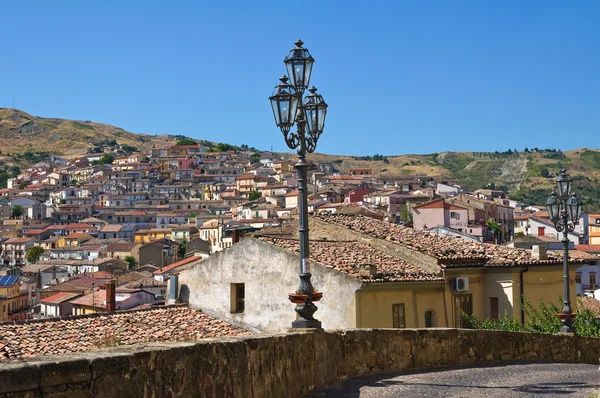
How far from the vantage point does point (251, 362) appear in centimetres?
867

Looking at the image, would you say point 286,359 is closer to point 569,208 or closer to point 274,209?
point 569,208

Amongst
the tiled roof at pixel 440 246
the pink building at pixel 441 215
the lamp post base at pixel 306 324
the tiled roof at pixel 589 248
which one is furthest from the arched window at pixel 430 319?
the pink building at pixel 441 215

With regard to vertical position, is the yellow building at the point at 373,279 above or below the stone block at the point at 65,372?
below

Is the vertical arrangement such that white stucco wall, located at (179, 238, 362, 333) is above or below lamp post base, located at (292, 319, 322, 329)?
below

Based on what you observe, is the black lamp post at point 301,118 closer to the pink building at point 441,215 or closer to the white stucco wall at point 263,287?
the white stucco wall at point 263,287

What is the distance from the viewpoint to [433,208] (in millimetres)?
103625

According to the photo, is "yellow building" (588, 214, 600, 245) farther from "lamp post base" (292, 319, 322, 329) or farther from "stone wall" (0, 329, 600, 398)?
"lamp post base" (292, 319, 322, 329)

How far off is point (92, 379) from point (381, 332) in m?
7.12

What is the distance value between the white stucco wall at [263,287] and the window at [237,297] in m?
0.12

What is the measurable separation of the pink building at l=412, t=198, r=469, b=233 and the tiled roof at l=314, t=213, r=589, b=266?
223 ft

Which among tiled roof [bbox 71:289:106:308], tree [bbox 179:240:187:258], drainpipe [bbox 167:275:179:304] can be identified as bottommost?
tiled roof [bbox 71:289:106:308]

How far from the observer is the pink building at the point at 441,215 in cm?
10244

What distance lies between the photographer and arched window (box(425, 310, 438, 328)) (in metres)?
27.4

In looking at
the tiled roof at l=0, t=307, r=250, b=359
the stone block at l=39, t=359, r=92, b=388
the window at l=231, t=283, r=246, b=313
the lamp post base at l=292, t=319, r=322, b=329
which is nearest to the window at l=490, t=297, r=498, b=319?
the window at l=231, t=283, r=246, b=313
